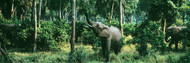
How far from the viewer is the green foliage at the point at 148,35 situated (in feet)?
34.6

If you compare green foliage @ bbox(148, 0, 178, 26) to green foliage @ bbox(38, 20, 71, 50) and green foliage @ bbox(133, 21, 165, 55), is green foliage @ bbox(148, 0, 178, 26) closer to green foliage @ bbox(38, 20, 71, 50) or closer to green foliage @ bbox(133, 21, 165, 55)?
green foliage @ bbox(133, 21, 165, 55)

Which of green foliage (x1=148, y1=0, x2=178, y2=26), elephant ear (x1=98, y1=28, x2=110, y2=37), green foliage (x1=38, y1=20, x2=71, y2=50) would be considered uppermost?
green foliage (x1=148, y1=0, x2=178, y2=26)

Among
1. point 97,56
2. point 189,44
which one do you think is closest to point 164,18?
point 189,44

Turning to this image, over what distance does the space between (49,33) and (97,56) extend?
4.08 meters

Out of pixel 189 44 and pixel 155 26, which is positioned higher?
pixel 155 26

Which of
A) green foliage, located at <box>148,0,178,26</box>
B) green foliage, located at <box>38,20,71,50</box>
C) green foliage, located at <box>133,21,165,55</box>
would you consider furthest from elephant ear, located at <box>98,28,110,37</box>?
green foliage, located at <box>148,0,178,26</box>

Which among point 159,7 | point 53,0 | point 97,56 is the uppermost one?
point 53,0

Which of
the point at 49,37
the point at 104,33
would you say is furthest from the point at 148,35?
the point at 49,37

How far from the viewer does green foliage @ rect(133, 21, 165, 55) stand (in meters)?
10.6

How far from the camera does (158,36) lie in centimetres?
1076

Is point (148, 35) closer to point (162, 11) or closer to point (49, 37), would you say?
point (49, 37)

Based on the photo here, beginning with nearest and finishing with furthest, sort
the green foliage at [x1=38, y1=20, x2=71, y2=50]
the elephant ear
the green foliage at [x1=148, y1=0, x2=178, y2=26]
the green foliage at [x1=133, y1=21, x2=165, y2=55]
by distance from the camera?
the elephant ear
the green foliage at [x1=133, y1=21, x2=165, y2=55]
the green foliage at [x1=38, y1=20, x2=71, y2=50]
the green foliage at [x1=148, y1=0, x2=178, y2=26]

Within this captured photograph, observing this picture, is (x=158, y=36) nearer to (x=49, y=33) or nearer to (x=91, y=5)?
(x=49, y=33)

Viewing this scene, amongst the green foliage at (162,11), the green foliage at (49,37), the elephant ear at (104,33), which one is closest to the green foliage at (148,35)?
the elephant ear at (104,33)
